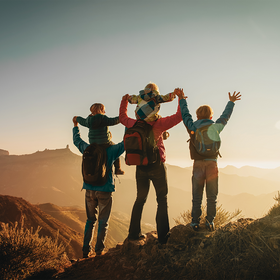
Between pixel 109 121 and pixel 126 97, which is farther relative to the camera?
pixel 109 121

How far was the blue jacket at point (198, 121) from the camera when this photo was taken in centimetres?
271

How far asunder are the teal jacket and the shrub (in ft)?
6.26

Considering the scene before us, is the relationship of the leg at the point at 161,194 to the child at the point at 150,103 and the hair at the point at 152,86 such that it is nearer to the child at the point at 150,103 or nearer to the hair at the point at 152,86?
the child at the point at 150,103

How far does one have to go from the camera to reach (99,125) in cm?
315

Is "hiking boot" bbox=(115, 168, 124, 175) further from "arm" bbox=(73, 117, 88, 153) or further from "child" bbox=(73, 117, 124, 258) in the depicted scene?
"arm" bbox=(73, 117, 88, 153)

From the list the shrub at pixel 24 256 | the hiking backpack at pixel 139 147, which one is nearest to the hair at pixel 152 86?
the hiking backpack at pixel 139 147

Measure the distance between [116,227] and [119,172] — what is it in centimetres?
5553

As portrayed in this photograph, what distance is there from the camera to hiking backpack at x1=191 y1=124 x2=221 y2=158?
2768 millimetres

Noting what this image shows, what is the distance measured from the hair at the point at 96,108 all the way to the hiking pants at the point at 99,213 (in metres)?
1.38

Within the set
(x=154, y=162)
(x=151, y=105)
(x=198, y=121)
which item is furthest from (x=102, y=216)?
(x=198, y=121)

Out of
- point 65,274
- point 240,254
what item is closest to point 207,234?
point 240,254

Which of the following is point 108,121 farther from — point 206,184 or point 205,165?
point 206,184

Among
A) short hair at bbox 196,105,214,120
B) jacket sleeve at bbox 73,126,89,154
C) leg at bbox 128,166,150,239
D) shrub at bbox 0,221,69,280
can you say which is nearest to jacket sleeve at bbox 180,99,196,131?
short hair at bbox 196,105,214,120

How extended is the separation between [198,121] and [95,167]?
71.8 inches
